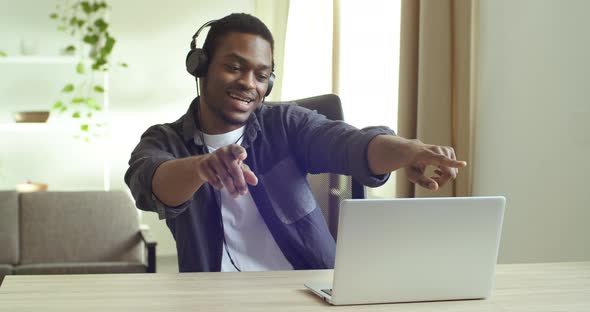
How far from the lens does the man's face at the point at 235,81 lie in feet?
5.83

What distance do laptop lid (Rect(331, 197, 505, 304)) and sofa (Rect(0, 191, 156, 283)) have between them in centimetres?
236

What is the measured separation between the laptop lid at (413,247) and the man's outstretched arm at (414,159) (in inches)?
3.7

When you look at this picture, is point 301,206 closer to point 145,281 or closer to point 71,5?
point 145,281

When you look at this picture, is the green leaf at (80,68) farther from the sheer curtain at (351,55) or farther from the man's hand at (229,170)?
the man's hand at (229,170)

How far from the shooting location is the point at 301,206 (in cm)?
180

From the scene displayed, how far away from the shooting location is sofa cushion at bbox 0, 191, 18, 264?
11.1 feet

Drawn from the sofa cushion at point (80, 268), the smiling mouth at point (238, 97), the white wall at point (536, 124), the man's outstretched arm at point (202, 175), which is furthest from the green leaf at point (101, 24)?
the man's outstretched arm at point (202, 175)

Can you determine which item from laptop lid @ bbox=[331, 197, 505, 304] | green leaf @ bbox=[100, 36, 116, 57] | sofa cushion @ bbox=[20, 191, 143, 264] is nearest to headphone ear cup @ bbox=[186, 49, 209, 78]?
laptop lid @ bbox=[331, 197, 505, 304]

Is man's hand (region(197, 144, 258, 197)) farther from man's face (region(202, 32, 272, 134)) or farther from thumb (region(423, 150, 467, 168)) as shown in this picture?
man's face (region(202, 32, 272, 134))

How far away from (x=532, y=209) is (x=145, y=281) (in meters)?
1.33

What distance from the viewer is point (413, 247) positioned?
113 centimetres

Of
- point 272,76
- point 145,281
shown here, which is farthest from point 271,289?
point 272,76

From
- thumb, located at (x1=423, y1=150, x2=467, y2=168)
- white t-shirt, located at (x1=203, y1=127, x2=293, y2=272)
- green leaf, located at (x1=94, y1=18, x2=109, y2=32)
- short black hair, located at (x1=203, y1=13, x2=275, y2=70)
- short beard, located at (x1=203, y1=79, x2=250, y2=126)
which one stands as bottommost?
white t-shirt, located at (x1=203, y1=127, x2=293, y2=272)

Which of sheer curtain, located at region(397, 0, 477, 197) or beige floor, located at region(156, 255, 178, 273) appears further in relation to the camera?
beige floor, located at region(156, 255, 178, 273)
